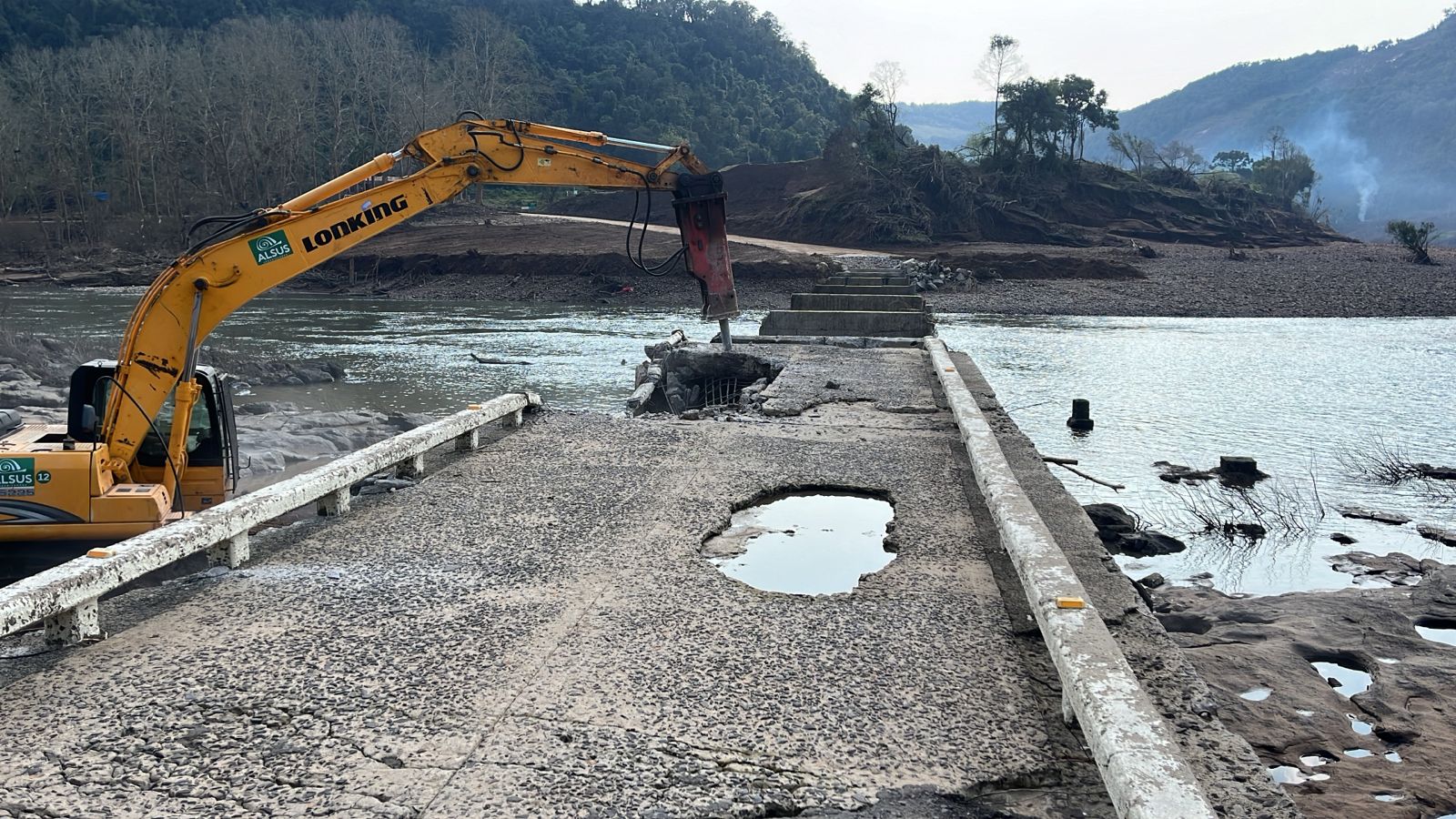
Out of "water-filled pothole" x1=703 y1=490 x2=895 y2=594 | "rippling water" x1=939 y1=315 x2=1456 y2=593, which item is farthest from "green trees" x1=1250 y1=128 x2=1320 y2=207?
"water-filled pothole" x1=703 y1=490 x2=895 y2=594

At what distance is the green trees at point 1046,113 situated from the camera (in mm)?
53719

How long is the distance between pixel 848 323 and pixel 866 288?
169 inches

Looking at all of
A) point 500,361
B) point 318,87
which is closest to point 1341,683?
point 500,361

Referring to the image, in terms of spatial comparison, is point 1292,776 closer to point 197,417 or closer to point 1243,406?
point 197,417

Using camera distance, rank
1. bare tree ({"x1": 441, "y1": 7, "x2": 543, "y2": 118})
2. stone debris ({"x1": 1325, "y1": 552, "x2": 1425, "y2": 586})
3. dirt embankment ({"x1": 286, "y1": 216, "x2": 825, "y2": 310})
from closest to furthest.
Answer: stone debris ({"x1": 1325, "y1": 552, "x2": 1425, "y2": 586}) < dirt embankment ({"x1": 286, "y1": 216, "x2": 825, "y2": 310}) < bare tree ({"x1": 441, "y1": 7, "x2": 543, "y2": 118})

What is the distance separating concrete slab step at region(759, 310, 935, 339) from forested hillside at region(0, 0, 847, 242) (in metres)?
45.5

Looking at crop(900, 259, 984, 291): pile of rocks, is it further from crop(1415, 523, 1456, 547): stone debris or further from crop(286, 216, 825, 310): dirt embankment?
crop(1415, 523, 1456, 547): stone debris

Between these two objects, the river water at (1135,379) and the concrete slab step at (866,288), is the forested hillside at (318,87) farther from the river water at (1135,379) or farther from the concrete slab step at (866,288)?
the concrete slab step at (866,288)

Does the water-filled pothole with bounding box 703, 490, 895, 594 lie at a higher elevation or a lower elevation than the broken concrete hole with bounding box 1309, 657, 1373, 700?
higher

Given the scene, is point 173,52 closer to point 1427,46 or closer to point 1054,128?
point 1054,128

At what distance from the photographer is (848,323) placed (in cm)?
1794

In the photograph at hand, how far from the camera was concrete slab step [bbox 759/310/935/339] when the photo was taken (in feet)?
57.8

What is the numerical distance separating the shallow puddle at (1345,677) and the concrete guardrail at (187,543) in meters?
5.60

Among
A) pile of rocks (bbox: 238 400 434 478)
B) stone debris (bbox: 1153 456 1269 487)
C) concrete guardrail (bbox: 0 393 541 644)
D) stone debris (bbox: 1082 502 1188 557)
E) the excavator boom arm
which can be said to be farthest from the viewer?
pile of rocks (bbox: 238 400 434 478)
